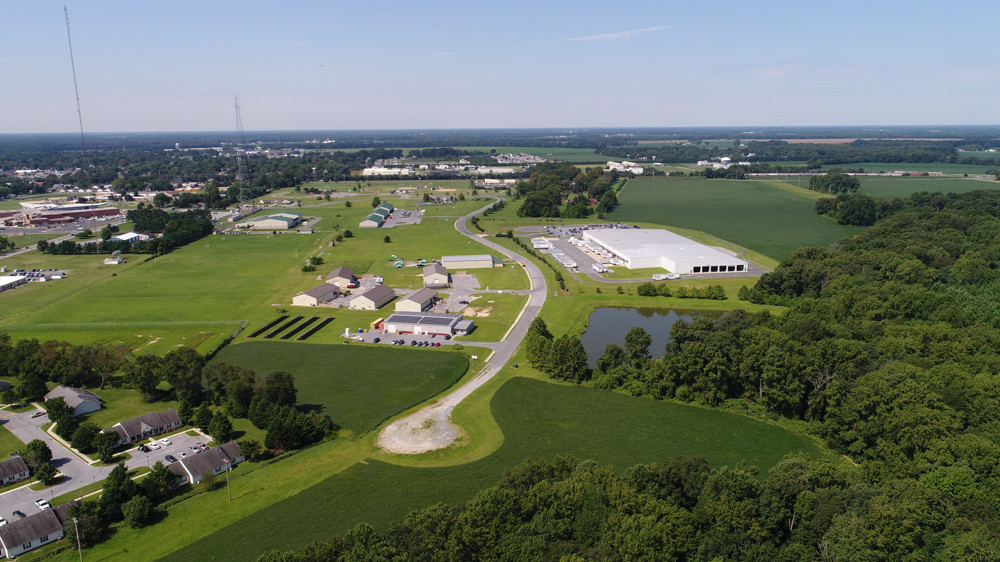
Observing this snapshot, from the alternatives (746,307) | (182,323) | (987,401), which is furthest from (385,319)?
(987,401)

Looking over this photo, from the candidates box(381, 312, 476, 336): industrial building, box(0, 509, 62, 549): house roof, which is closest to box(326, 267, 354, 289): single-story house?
box(381, 312, 476, 336): industrial building

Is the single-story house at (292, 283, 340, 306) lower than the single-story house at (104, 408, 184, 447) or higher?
higher

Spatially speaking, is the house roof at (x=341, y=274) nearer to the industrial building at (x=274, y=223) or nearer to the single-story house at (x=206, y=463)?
the single-story house at (x=206, y=463)

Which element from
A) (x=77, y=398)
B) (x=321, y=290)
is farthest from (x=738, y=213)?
(x=77, y=398)

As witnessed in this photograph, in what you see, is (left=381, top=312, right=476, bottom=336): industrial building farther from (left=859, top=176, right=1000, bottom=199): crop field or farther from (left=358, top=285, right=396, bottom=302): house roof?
(left=859, top=176, right=1000, bottom=199): crop field

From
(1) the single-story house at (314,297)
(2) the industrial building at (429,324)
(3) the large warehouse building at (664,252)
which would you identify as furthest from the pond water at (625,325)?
(1) the single-story house at (314,297)

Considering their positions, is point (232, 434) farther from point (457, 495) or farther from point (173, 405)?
point (457, 495)

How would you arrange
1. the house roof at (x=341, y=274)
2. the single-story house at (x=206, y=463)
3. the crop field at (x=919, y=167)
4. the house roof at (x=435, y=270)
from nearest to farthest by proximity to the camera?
the single-story house at (x=206, y=463), the house roof at (x=341, y=274), the house roof at (x=435, y=270), the crop field at (x=919, y=167)
